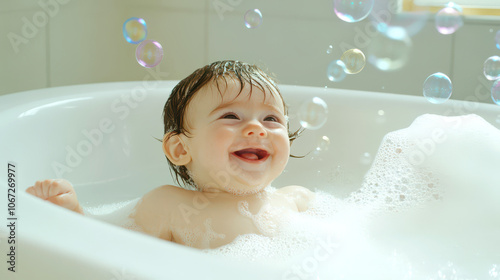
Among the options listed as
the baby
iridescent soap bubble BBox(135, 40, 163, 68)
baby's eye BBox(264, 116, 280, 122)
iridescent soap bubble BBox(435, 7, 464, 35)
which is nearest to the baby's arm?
the baby

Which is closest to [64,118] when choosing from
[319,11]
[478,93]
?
[319,11]

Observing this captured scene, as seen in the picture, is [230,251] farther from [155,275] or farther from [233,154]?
[155,275]

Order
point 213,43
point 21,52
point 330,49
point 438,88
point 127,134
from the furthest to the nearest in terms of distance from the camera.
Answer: point 213,43 < point 330,49 < point 21,52 < point 127,134 < point 438,88

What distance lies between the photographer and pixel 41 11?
1.96 m

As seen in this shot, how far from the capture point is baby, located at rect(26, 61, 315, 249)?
3.44 ft

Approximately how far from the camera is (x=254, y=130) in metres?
1.02

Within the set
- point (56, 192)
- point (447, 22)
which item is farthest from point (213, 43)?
point (56, 192)

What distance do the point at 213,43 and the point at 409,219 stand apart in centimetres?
146

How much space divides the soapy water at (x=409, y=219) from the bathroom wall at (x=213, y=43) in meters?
0.64

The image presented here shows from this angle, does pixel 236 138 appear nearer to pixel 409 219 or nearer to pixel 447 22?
pixel 409 219

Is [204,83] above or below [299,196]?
above

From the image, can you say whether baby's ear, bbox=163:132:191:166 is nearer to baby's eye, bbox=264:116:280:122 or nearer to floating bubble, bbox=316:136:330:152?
baby's eye, bbox=264:116:280:122

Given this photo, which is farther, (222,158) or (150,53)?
(150,53)

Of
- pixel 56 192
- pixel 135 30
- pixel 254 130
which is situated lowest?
pixel 56 192
